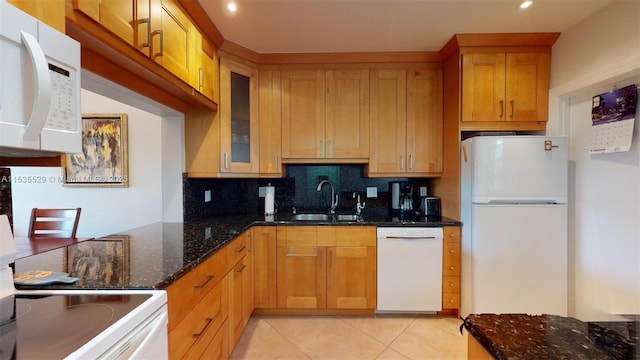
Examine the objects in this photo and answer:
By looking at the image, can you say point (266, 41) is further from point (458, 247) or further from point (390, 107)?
point (458, 247)

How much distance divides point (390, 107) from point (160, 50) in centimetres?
193

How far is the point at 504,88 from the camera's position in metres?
2.41

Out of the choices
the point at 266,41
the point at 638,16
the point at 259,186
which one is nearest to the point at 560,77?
the point at 638,16

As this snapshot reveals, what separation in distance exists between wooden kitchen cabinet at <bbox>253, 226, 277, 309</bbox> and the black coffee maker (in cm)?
124

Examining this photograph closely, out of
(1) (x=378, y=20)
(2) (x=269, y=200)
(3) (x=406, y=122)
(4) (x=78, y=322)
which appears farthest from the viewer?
(2) (x=269, y=200)

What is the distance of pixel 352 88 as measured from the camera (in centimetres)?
273

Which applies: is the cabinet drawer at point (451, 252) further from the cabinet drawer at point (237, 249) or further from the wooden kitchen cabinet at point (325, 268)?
the cabinet drawer at point (237, 249)

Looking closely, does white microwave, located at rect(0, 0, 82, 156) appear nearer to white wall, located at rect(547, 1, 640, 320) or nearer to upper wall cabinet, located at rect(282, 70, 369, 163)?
upper wall cabinet, located at rect(282, 70, 369, 163)

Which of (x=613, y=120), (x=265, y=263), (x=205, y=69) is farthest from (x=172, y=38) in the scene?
(x=613, y=120)

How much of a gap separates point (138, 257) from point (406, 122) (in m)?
2.33

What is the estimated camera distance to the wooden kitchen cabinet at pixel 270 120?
2.72m

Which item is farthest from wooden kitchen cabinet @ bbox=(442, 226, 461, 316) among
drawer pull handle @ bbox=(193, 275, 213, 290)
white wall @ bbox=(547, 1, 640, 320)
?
drawer pull handle @ bbox=(193, 275, 213, 290)

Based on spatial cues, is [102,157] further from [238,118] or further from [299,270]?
[299,270]

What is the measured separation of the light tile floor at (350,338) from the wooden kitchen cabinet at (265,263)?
0.18 meters
